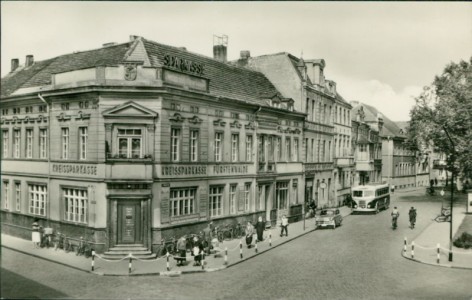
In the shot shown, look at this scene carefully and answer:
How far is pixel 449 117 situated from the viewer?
141 ft

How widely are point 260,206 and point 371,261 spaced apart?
1153cm

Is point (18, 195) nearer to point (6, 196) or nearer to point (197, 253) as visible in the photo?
point (6, 196)

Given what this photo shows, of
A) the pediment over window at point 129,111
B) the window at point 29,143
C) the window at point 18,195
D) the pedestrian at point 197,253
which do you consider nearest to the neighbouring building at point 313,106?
the pedestrian at point 197,253

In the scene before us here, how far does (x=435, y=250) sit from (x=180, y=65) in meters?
17.1

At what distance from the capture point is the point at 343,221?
36.8 m

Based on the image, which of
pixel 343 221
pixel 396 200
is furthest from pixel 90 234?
pixel 396 200

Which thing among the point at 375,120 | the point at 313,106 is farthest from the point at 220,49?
the point at 375,120

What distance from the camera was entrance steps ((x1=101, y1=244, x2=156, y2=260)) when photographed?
21.3 meters

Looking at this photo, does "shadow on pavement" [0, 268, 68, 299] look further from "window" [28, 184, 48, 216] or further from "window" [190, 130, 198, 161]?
"window" [190, 130, 198, 161]

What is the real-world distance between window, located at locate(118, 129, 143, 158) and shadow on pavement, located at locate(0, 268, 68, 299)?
731 centimetres

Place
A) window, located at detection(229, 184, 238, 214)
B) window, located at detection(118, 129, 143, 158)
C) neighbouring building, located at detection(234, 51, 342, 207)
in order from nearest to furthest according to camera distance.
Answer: window, located at detection(118, 129, 143, 158) < window, located at detection(229, 184, 238, 214) < neighbouring building, located at detection(234, 51, 342, 207)

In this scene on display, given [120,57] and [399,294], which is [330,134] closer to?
[120,57]

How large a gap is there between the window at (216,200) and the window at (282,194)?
773 centimetres

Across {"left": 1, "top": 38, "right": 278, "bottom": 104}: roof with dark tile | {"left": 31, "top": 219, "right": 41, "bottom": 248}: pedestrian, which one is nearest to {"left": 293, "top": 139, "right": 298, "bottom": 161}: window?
{"left": 1, "top": 38, "right": 278, "bottom": 104}: roof with dark tile
